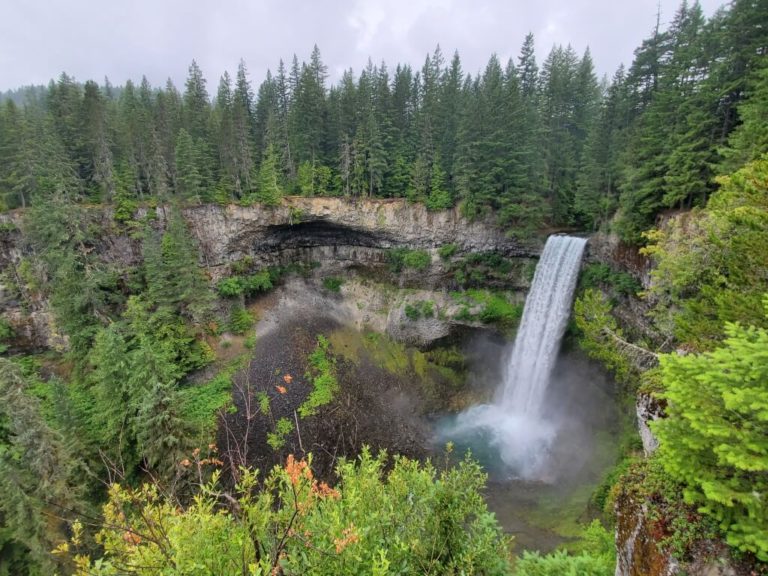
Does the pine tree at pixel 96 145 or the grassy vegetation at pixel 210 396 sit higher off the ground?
the pine tree at pixel 96 145

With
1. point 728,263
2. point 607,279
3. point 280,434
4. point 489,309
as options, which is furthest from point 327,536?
point 489,309

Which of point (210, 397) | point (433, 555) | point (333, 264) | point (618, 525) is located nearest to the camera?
point (433, 555)

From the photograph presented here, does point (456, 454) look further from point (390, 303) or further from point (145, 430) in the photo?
point (145, 430)

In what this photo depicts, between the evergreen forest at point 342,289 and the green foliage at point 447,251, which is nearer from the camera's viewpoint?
the evergreen forest at point 342,289

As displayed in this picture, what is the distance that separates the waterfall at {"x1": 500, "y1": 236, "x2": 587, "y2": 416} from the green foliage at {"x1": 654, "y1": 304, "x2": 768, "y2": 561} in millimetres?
19569

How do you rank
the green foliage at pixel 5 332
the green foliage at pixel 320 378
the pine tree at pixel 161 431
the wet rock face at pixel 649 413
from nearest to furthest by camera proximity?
the wet rock face at pixel 649 413, the pine tree at pixel 161 431, the green foliage at pixel 320 378, the green foliage at pixel 5 332

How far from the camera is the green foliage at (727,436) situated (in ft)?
13.7

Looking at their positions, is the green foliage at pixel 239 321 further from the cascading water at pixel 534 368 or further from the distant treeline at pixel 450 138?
the cascading water at pixel 534 368

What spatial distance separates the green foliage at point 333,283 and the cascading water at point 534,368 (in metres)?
16.3

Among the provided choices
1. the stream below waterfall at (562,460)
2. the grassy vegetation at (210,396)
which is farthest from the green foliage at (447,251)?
the grassy vegetation at (210,396)

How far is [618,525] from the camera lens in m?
6.68

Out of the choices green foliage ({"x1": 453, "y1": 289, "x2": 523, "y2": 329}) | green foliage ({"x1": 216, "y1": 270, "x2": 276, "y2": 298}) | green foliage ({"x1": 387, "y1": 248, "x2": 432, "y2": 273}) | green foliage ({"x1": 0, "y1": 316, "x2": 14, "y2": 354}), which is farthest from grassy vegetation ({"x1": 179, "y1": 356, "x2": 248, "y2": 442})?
green foliage ({"x1": 453, "y1": 289, "x2": 523, "y2": 329})

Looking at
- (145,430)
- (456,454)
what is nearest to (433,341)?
(456,454)

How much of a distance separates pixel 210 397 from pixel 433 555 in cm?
2351
